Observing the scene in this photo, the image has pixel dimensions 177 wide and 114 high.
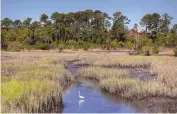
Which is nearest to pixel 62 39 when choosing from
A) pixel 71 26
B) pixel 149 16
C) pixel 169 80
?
pixel 71 26

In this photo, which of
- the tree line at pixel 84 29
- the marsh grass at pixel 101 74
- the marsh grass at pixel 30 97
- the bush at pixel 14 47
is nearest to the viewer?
the marsh grass at pixel 30 97

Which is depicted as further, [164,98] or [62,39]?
[62,39]

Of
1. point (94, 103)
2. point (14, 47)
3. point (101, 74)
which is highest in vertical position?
point (14, 47)

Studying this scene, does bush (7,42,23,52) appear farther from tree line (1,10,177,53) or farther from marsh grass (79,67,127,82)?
marsh grass (79,67,127,82)

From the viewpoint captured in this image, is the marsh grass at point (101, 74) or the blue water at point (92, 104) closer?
the blue water at point (92, 104)

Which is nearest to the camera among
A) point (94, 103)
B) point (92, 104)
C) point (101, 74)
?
point (92, 104)

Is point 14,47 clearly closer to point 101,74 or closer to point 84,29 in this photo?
point 84,29

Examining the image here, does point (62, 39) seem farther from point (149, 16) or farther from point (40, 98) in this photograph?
point (40, 98)

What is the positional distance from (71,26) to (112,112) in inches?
3025

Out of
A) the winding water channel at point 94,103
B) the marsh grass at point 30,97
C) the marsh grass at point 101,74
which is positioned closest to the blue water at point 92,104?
the winding water channel at point 94,103

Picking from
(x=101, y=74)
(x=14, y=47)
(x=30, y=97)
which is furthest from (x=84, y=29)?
(x=30, y=97)

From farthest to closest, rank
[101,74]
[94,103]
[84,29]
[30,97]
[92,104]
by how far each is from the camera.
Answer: [84,29], [101,74], [94,103], [92,104], [30,97]

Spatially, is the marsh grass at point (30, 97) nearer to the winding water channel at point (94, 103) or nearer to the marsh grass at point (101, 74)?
the winding water channel at point (94, 103)

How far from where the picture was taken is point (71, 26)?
89500 mm
